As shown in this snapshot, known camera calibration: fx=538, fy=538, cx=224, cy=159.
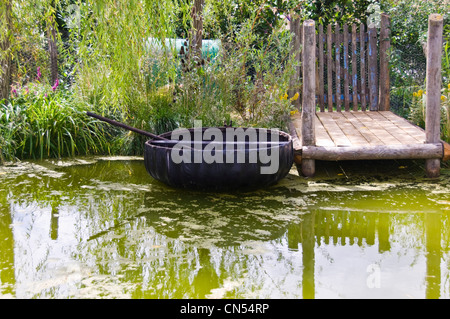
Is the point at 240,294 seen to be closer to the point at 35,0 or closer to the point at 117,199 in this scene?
the point at 117,199

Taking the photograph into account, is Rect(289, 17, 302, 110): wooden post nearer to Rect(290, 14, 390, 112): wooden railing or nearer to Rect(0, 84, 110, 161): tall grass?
Rect(290, 14, 390, 112): wooden railing

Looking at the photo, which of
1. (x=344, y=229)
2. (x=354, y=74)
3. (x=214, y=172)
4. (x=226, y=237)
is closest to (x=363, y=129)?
(x=354, y=74)

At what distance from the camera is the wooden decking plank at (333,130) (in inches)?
205

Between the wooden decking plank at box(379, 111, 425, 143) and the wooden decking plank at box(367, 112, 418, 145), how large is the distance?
4 cm

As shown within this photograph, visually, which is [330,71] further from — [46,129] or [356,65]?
[46,129]

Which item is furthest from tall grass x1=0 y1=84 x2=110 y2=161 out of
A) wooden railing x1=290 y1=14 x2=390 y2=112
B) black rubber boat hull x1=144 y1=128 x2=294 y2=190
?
wooden railing x1=290 y1=14 x2=390 y2=112

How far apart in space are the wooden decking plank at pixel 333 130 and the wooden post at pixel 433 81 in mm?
753

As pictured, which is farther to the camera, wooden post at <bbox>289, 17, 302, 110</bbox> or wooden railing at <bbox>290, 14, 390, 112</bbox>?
wooden railing at <bbox>290, 14, 390, 112</bbox>

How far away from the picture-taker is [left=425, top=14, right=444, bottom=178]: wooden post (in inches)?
189

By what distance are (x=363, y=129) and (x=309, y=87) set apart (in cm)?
119

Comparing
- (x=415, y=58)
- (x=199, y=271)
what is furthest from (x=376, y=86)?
(x=199, y=271)

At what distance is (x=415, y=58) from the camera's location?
693cm

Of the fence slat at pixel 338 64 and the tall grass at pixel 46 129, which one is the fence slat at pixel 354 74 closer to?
the fence slat at pixel 338 64

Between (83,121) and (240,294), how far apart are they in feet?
13.0
